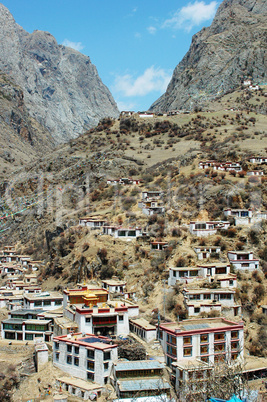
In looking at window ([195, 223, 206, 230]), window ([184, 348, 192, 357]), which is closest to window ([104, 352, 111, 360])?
window ([184, 348, 192, 357])

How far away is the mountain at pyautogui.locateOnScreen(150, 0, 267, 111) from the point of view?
99188 mm

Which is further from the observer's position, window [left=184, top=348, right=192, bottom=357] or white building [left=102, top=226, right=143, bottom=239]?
white building [left=102, top=226, right=143, bottom=239]

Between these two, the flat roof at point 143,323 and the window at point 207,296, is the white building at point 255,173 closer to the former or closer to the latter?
the window at point 207,296

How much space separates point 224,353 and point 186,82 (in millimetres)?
93386

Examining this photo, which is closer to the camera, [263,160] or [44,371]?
[44,371]

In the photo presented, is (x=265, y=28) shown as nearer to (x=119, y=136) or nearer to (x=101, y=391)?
(x=119, y=136)

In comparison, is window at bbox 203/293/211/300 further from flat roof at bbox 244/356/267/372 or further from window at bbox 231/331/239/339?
flat roof at bbox 244/356/267/372

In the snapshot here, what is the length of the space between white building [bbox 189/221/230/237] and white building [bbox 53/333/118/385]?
13.9 m

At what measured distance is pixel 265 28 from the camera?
4077 inches

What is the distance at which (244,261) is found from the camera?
33188 mm

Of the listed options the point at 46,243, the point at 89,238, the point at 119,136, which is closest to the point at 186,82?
the point at 119,136

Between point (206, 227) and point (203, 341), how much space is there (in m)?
14.3

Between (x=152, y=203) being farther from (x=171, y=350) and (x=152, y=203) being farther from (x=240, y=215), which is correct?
(x=171, y=350)

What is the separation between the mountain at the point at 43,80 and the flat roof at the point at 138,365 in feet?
461
